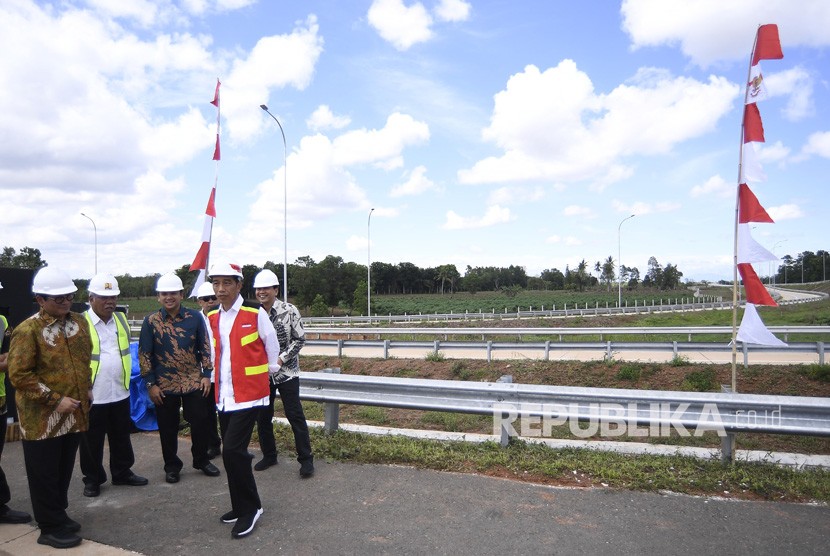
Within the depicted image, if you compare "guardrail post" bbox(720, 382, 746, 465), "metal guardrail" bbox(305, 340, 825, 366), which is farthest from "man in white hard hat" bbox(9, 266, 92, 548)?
"metal guardrail" bbox(305, 340, 825, 366)

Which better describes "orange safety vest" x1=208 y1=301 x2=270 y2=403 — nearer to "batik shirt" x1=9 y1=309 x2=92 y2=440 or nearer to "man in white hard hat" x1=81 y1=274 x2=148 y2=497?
"batik shirt" x1=9 y1=309 x2=92 y2=440

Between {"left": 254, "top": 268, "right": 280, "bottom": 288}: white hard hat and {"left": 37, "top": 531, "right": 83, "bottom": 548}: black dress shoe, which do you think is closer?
{"left": 37, "top": 531, "right": 83, "bottom": 548}: black dress shoe

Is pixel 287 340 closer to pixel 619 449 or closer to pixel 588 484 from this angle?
pixel 588 484

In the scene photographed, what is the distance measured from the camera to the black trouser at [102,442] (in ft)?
16.0

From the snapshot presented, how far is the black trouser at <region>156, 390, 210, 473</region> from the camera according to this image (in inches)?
206

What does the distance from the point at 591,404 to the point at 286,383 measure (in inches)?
114

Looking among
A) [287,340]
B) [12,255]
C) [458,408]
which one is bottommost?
[458,408]

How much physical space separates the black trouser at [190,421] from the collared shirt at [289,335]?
2.54 ft

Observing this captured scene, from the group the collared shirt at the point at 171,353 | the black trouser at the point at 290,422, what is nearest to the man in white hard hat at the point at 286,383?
the black trouser at the point at 290,422

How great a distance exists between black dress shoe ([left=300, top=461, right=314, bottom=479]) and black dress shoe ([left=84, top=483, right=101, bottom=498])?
175 centimetres

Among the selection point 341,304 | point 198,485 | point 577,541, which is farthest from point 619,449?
point 341,304

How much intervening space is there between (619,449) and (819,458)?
1760 mm

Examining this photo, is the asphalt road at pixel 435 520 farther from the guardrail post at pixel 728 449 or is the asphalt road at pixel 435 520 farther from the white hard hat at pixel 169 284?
the white hard hat at pixel 169 284

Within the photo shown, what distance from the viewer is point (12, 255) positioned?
59219mm
